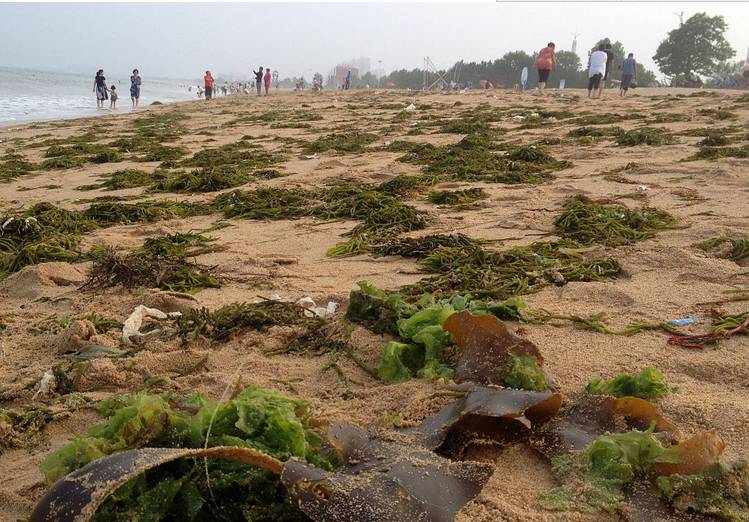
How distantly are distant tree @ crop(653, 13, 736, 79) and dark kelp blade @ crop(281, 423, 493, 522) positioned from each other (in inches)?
2260

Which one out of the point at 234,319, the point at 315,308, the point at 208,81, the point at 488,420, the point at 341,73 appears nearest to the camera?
the point at 488,420

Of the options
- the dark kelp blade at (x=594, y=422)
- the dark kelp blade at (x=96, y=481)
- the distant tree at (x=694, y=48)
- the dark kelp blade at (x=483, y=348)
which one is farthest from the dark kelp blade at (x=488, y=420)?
the distant tree at (x=694, y=48)

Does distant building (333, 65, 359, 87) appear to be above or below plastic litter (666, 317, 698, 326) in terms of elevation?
above

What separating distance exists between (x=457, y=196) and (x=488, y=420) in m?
3.67

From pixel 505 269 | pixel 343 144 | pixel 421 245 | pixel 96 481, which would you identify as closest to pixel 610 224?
pixel 505 269

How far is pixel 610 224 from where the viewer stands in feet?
12.9

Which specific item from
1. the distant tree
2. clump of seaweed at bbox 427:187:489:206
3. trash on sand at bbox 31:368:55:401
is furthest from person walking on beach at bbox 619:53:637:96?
the distant tree

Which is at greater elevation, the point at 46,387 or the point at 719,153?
the point at 719,153

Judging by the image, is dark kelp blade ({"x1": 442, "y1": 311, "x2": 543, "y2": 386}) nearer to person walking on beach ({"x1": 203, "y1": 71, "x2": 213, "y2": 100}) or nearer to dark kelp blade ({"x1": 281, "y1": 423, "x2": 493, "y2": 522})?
dark kelp blade ({"x1": 281, "y1": 423, "x2": 493, "y2": 522})

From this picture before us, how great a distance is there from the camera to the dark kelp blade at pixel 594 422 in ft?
5.44

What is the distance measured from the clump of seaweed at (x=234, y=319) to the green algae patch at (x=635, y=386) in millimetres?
1369

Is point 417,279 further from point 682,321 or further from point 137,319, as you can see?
point 137,319

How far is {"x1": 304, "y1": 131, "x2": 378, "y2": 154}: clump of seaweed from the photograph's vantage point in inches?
331

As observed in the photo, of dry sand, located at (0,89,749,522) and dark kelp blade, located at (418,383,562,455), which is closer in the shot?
dark kelp blade, located at (418,383,562,455)
